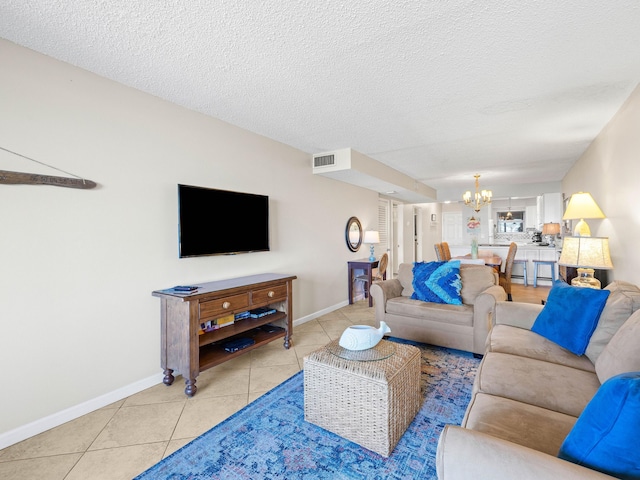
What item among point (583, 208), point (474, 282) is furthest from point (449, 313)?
point (583, 208)

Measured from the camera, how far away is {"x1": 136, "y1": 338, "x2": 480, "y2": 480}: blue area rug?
5.15ft

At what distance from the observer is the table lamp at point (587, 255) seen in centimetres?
255

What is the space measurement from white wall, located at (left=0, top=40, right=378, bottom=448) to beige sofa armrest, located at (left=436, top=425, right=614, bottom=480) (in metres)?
2.39

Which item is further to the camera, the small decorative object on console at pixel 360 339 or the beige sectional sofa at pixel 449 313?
the beige sectional sofa at pixel 449 313

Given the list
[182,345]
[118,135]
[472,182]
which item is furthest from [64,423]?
[472,182]

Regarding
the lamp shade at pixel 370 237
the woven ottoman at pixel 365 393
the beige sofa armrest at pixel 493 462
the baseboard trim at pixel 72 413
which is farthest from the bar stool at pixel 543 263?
the baseboard trim at pixel 72 413

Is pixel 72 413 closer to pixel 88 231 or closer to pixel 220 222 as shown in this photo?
pixel 88 231

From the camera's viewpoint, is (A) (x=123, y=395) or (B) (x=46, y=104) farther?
(A) (x=123, y=395)

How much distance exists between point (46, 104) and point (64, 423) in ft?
6.96

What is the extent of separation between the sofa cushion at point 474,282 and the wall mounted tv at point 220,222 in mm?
2241

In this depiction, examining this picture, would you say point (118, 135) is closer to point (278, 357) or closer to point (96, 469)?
point (96, 469)

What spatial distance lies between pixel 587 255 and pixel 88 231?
13.1ft

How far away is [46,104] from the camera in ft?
6.56

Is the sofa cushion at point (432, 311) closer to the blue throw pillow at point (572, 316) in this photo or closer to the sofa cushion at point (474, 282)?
the sofa cushion at point (474, 282)
